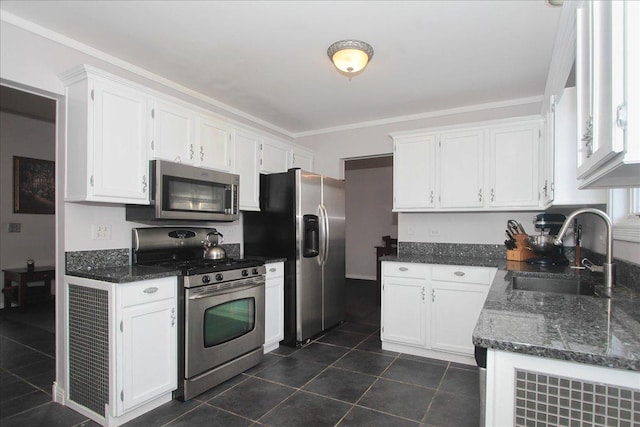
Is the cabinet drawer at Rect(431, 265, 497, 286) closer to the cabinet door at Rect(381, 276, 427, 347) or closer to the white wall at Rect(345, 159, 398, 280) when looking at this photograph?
the cabinet door at Rect(381, 276, 427, 347)

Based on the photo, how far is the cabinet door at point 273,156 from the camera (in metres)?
3.85

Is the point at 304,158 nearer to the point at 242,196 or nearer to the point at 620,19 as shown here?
the point at 242,196

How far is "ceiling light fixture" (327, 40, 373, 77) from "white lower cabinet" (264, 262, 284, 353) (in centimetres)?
192

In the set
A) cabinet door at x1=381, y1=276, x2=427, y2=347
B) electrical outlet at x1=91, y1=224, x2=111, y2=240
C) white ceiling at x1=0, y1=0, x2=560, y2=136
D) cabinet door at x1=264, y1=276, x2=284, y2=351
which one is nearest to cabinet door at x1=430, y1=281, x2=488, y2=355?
cabinet door at x1=381, y1=276, x2=427, y2=347

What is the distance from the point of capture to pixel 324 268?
3.93m

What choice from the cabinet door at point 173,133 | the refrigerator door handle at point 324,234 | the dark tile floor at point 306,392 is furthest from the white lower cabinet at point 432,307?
the cabinet door at point 173,133

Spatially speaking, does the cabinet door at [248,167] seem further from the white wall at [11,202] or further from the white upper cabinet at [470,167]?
the white wall at [11,202]

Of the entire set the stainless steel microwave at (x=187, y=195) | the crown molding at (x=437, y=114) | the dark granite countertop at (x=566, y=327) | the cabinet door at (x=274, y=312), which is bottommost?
the cabinet door at (x=274, y=312)

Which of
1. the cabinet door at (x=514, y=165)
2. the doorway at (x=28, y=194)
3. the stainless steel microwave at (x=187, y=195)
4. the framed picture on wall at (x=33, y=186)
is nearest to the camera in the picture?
the stainless steel microwave at (x=187, y=195)

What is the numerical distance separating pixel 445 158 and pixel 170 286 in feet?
9.19

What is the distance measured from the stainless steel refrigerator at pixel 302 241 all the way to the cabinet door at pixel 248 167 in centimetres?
13

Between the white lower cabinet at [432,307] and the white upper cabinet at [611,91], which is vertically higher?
the white upper cabinet at [611,91]

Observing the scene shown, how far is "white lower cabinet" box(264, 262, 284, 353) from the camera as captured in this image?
11.1 feet

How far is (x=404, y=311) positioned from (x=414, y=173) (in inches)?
56.3
